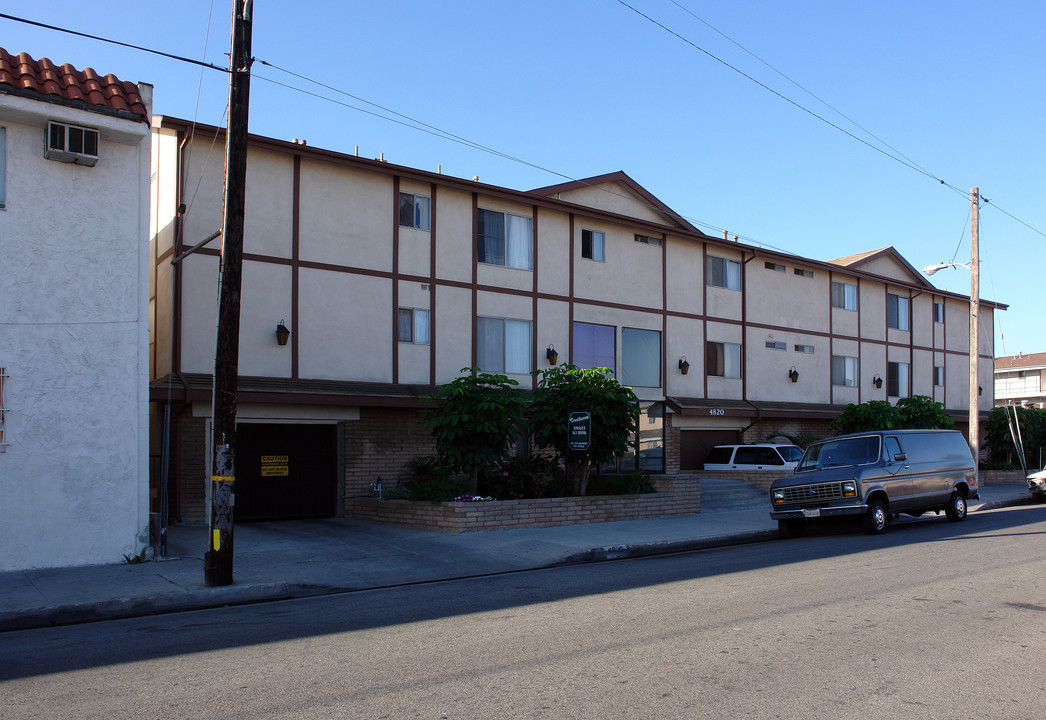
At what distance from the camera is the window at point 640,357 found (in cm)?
2470

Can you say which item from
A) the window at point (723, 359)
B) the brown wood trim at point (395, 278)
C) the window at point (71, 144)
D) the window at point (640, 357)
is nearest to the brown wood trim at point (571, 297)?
the window at point (640, 357)

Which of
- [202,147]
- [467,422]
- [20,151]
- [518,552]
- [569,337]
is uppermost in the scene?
[202,147]

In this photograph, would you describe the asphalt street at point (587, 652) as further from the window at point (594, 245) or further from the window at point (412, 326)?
the window at point (594, 245)

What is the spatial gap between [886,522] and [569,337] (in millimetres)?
9549

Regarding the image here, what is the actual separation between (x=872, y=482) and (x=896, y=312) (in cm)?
2021

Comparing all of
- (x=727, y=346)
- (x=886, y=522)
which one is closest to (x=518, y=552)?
(x=886, y=522)

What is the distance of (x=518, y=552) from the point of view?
46.6 feet

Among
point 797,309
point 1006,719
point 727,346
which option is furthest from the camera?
point 797,309

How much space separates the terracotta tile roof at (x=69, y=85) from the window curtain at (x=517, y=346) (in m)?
10.8

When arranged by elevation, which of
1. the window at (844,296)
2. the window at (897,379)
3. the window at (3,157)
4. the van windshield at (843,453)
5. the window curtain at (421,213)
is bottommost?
the van windshield at (843,453)

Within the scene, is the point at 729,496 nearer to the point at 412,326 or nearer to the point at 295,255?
the point at 412,326

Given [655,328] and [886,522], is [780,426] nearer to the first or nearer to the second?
[655,328]

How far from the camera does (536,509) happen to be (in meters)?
17.2

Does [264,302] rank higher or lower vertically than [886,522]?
higher
